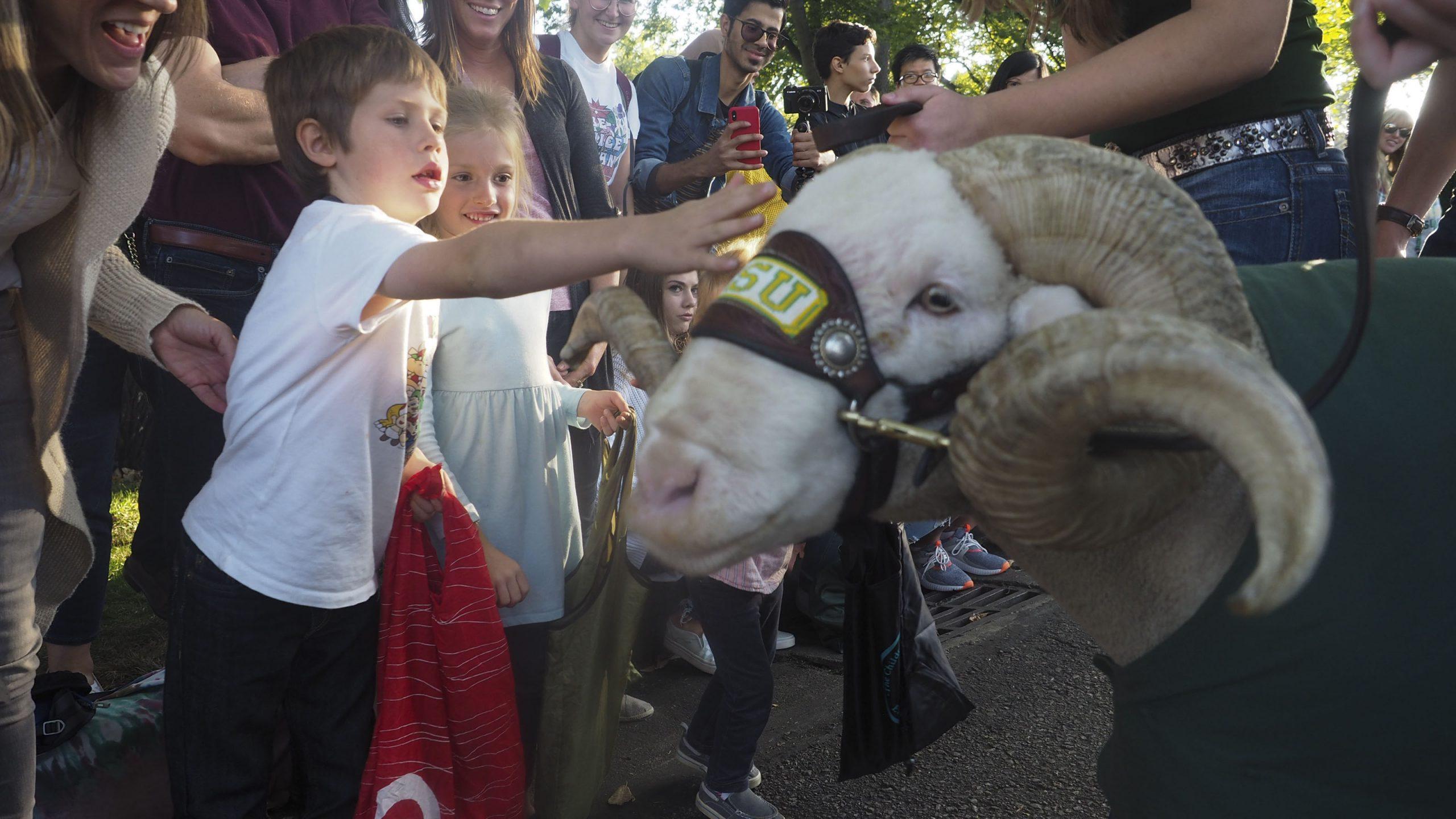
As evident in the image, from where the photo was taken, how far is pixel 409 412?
2.19 m

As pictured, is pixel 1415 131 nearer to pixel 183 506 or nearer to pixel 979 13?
pixel 979 13

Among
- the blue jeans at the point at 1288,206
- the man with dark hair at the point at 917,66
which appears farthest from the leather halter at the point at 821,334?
the man with dark hair at the point at 917,66

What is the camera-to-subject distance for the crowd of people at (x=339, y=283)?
5.06 ft

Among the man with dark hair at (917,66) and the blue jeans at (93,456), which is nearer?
the blue jeans at (93,456)

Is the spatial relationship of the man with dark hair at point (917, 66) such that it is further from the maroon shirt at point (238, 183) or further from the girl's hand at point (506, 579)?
the girl's hand at point (506, 579)

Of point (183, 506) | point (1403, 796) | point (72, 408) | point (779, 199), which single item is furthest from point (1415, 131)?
point (72, 408)

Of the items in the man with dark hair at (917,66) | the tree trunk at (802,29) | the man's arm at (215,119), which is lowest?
the man's arm at (215,119)

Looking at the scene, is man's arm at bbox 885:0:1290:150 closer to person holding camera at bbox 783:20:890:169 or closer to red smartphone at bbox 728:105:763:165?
red smartphone at bbox 728:105:763:165

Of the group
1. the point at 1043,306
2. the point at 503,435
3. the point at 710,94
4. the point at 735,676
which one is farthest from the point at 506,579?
the point at 710,94

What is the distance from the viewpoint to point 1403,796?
124cm

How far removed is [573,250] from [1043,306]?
2.18ft

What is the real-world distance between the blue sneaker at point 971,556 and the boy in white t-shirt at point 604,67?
2.62 meters

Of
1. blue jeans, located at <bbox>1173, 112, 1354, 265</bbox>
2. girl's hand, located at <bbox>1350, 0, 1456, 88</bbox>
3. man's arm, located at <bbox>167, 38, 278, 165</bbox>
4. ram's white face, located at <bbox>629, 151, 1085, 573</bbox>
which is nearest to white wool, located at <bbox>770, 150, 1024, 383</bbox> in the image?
ram's white face, located at <bbox>629, 151, 1085, 573</bbox>

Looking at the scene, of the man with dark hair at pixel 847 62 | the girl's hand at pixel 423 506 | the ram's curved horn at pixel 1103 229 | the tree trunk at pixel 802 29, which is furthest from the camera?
the tree trunk at pixel 802 29
